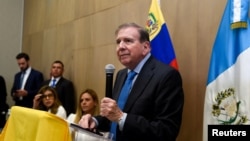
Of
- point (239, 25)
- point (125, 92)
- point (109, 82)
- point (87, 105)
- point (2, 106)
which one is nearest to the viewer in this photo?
point (109, 82)

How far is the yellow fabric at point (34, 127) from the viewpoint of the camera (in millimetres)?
1594

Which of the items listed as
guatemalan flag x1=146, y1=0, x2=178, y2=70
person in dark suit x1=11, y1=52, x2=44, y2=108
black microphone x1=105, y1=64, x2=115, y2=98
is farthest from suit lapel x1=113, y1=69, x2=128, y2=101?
person in dark suit x1=11, y1=52, x2=44, y2=108

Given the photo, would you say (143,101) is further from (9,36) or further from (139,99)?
(9,36)

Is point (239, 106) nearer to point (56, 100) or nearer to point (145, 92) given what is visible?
point (145, 92)

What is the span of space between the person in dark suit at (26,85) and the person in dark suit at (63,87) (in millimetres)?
563

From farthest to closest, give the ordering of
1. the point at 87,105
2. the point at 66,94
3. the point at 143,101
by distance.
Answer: the point at 66,94
the point at 87,105
the point at 143,101

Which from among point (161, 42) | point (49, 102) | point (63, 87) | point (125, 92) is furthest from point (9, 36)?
point (125, 92)

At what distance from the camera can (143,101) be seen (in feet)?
6.75

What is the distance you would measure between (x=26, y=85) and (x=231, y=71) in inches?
178

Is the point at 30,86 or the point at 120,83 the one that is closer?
the point at 120,83

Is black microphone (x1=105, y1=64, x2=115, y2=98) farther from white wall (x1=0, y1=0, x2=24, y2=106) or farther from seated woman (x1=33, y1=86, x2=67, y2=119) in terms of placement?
white wall (x1=0, y1=0, x2=24, y2=106)

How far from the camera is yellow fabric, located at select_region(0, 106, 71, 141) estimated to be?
Answer: 1.59 metres

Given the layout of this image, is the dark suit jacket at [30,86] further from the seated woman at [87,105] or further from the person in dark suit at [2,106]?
the seated woman at [87,105]

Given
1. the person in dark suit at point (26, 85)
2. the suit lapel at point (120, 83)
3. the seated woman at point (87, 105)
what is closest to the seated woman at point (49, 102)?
the seated woman at point (87, 105)
